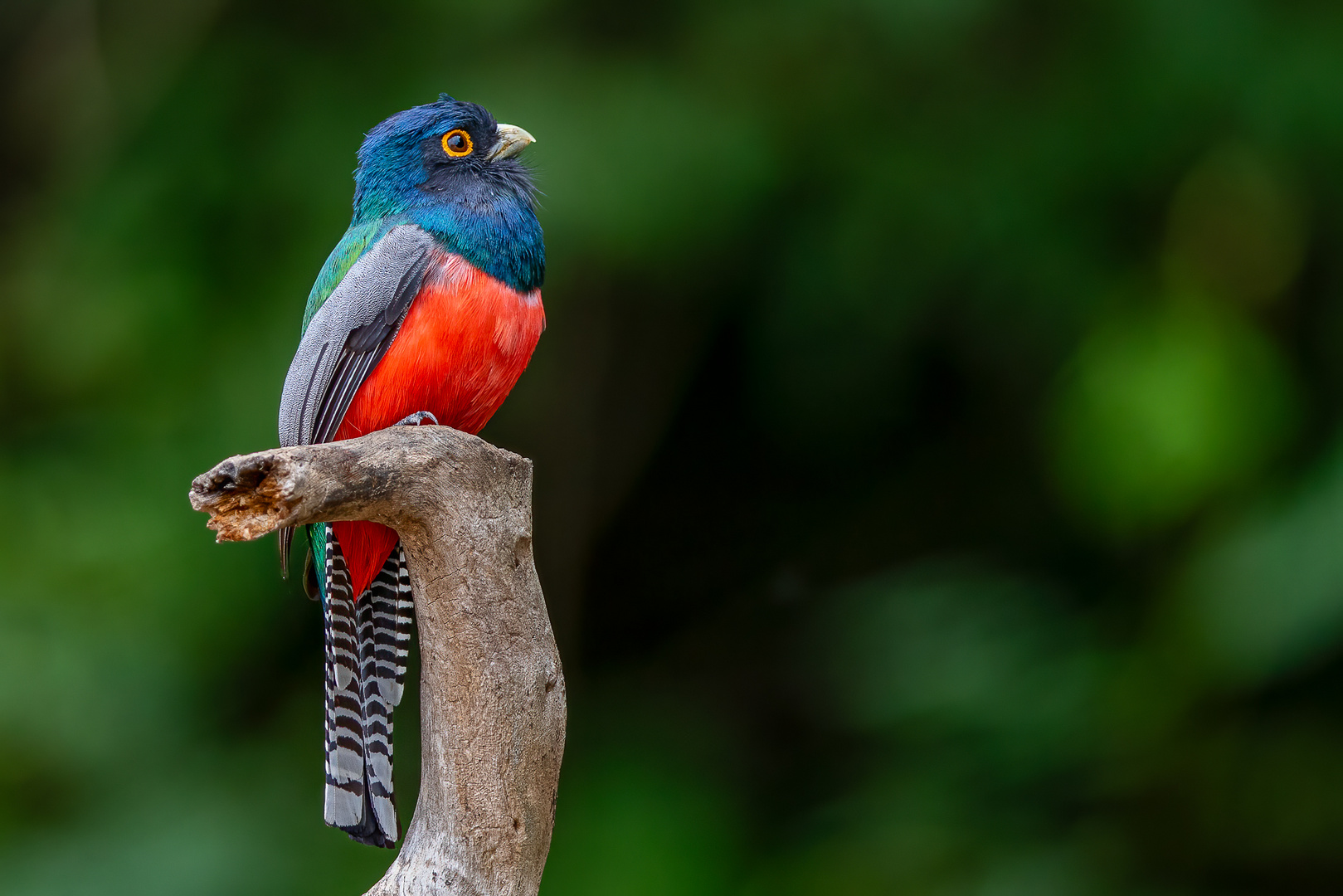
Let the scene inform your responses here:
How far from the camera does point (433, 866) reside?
2811 mm

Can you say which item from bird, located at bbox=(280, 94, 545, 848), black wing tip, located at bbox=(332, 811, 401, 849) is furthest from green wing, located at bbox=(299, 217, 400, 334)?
black wing tip, located at bbox=(332, 811, 401, 849)

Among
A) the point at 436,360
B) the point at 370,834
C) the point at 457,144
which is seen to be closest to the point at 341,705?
the point at 370,834

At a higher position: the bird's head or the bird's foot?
the bird's head

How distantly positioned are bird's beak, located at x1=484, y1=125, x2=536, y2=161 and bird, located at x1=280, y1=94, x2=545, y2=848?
36 centimetres

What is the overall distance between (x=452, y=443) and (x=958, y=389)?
3699mm

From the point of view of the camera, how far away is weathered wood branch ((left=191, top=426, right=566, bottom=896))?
280cm

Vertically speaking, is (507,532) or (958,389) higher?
(958,389)

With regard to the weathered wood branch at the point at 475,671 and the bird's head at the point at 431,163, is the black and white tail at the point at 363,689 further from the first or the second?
the bird's head at the point at 431,163

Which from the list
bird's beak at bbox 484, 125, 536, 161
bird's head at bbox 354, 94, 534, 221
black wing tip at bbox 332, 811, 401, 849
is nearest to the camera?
black wing tip at bbox 332, 811, 401, 849

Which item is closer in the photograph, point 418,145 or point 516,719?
point 516,719

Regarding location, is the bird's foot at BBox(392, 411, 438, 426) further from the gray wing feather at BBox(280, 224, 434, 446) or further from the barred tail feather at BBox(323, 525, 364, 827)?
the barred tail feather at BBox(323, 525, 364, 827)

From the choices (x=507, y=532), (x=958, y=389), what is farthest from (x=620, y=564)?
(x=507, y=532)

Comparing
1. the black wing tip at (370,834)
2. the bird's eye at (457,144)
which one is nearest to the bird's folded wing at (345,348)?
the bird's eye at (457,144)

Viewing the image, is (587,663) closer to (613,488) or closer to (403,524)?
(613,488)
